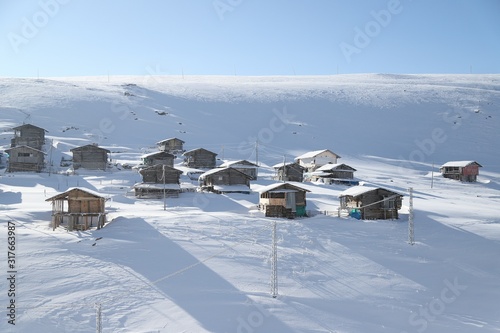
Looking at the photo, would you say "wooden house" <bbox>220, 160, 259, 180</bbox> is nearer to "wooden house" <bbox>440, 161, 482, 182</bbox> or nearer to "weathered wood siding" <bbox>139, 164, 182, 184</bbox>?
"weathered wood siding" <bbox>139, 164, 182, 184</bbox>

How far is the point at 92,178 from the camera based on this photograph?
53.5 m

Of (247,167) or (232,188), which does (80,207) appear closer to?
(232,188)

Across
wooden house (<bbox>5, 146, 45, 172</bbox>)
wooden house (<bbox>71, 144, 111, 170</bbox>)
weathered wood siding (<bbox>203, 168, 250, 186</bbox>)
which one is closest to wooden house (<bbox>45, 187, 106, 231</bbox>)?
weathered wood siding (<bbox>203, 168, 250, 186</bbox>)

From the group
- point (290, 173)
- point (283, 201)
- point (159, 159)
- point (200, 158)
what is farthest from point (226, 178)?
point (200, 158)

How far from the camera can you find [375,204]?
124ft

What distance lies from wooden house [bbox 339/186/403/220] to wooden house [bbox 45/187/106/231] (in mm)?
21773

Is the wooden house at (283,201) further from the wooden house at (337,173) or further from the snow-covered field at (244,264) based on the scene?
the wooden house at (337,173)

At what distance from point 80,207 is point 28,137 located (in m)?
43.8

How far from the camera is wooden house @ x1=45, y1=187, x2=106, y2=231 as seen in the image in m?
31.2

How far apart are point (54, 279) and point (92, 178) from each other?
33380 millimetres

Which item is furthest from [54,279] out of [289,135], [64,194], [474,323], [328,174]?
[289,135]

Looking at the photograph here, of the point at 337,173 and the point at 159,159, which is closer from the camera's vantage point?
the point at 159,159

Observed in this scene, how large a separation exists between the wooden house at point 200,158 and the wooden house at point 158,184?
16.5m

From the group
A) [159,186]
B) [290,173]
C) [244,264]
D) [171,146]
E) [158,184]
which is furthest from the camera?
[171,146]
